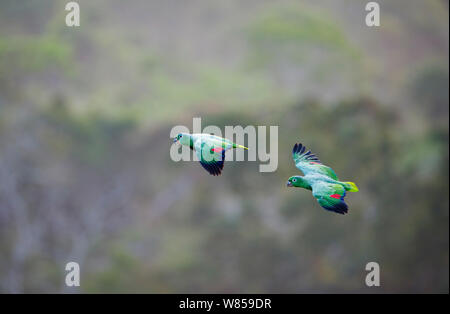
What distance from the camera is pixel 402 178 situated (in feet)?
67.4

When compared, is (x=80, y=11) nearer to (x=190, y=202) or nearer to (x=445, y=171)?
(x=190, y=202)

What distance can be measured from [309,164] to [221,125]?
16204 mm

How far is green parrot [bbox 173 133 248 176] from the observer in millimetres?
5066

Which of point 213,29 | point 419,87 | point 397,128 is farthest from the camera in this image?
point 213,29

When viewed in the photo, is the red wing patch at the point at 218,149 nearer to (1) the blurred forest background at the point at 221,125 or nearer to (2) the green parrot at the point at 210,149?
(2) the green parrot at the point at 210,149

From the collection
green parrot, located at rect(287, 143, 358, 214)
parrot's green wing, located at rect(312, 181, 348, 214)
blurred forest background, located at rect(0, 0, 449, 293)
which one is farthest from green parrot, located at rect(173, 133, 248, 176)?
blurred forest background, located at rect(0, 0, 449, 293)

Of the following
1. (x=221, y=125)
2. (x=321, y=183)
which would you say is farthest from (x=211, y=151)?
(x=221, y=125)

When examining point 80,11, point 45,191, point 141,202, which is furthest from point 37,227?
point 80,11

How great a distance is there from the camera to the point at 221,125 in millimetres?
21703

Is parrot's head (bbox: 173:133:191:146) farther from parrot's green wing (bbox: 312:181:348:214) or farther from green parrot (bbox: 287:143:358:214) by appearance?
parrot's green wing (bbox: 312:181:348:214)

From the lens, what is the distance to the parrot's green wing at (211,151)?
5066mm

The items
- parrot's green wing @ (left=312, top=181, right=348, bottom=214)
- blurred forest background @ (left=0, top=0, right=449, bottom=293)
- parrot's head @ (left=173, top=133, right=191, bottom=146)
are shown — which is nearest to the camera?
parrot's green wing @ (left=312, top=181, right=348, bottom=214)

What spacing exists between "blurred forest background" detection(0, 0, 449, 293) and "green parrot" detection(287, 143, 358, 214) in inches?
580

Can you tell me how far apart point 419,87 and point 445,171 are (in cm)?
693
